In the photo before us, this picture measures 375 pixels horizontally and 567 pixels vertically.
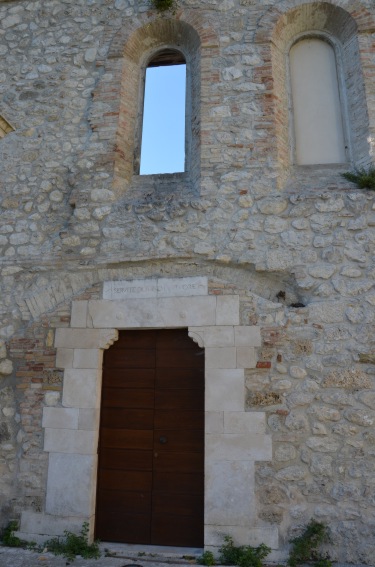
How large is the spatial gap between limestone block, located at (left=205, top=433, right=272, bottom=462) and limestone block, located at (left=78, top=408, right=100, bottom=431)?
118 cm

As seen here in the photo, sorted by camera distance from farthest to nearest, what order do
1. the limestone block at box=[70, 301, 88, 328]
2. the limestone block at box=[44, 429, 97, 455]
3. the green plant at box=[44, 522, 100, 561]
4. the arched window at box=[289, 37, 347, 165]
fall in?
the arched window at box=[289, 37, 347, 165], the limestone block at box=[70, 301, 88, 328], the limestone block at box=[44, 429, 97, 455], the green plant at box=[44, 522, 100, 561]

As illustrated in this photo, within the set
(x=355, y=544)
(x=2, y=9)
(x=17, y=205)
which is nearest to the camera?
(x=355, y=544)

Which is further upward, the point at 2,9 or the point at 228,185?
the point at 2,9

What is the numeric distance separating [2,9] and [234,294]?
212 inches

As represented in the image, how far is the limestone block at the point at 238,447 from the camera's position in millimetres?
4309

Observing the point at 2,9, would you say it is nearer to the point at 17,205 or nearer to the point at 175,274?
the point at 17,205

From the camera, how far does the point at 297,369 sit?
14.7 ft

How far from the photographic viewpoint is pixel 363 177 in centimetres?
490

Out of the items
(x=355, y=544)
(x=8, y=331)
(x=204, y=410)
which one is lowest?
(x=355, y=544)

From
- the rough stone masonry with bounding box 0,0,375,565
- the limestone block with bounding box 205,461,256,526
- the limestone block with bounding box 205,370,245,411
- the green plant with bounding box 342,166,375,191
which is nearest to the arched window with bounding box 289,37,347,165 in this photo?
the rough stone masonry with bounding box 0,0,375,565

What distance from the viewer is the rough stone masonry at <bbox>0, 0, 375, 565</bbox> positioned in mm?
4281

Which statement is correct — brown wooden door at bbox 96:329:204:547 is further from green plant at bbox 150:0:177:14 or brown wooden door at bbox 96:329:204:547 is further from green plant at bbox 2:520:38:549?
green plant at bbox 150:0:177:14

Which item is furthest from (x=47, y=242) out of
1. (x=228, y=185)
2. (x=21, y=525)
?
(x=21, y=525)

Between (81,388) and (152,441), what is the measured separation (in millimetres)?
930
